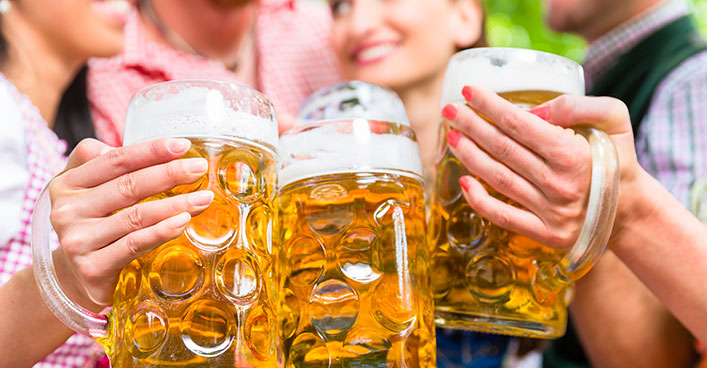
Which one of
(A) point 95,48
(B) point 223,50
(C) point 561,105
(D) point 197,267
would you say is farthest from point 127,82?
(C) point 561,105

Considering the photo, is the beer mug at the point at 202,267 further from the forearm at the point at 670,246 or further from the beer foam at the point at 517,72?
the forearm at the point at 670,246

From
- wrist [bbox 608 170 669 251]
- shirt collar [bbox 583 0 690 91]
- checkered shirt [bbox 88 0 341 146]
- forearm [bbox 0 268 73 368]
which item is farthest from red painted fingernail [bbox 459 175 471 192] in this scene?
shirt collar [bbox 583 0 690 91]

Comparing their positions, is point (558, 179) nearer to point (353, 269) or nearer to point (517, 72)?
point (517, 72)

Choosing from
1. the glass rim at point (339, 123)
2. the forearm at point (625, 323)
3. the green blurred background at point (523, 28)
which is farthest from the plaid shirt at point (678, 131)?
the green blurred background at point (523, 28)

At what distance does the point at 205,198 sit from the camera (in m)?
0.74

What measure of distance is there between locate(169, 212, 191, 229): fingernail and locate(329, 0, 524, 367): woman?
1.10 m

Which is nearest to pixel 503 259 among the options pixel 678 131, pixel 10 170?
pixel 10 170

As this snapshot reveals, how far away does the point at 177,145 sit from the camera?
0.74m

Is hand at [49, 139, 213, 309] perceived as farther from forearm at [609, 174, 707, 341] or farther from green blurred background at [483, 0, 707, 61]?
green blurred background at [483, 0, 707, 61]

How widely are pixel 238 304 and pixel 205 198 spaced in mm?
136

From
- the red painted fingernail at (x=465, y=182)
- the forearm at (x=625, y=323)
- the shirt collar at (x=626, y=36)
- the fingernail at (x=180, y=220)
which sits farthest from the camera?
the shirt collar at (x=626, y=36)

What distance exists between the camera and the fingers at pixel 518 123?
0.86 meters

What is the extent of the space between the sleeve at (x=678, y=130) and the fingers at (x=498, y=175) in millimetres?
1031

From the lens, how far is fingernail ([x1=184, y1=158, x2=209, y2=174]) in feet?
2.43
